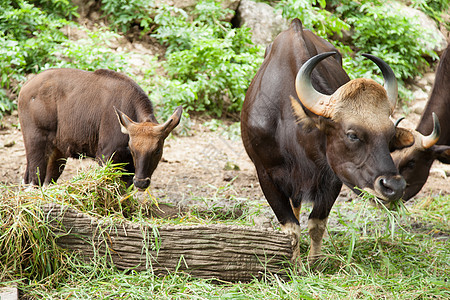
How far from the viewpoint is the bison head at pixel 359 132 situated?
3459mm

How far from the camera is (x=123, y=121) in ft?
19.4

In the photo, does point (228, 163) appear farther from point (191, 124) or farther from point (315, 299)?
point (315, 299)

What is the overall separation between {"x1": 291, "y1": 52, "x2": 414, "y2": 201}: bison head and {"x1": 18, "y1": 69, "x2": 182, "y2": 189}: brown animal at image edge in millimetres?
2711

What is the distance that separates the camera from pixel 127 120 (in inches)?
232

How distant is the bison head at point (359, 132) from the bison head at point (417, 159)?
1.99 metres

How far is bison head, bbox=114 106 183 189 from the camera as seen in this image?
5.71 metres

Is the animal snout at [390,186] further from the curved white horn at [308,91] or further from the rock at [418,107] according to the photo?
the rock at [418,107]

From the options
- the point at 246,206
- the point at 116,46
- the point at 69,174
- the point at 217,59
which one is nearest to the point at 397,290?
the point at 246,206

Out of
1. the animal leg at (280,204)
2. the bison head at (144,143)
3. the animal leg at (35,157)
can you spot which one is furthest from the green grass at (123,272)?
the animal leg at (35,157)

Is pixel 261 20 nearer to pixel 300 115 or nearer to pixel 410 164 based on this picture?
pixel 410 164

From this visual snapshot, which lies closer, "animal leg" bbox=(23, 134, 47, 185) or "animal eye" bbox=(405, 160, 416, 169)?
"animal eye" bbox=(405, 160, 416, 169)

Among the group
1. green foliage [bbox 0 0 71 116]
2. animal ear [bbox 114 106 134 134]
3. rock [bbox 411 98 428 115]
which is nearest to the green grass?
animal ear [bbox 114 106 134 134]

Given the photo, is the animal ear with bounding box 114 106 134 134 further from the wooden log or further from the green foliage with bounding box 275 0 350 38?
the green foliage with bounding box 275 0 350 38

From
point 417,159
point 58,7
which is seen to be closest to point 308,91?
point 417,159
